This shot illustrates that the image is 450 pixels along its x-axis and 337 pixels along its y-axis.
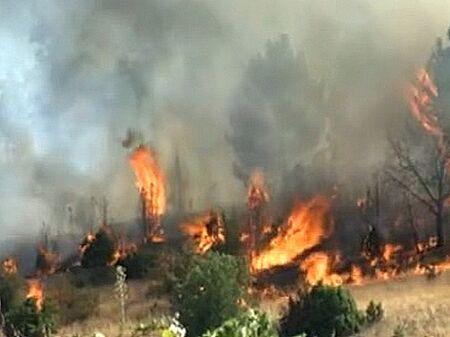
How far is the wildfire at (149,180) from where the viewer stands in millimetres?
38188

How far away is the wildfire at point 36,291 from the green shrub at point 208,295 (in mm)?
6509

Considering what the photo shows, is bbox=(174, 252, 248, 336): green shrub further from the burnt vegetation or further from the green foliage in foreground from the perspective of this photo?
the burnt vegetation

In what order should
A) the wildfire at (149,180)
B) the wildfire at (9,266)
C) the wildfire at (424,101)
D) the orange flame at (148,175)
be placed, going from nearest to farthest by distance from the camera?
1. the wildfire at (9,266)
2. the wildfire at (424,101)
3. the wildfire at (149,180)
4. the orange flame at (148,175)

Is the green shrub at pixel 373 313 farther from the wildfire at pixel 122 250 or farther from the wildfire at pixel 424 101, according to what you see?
the wildfire at pixel 424 101

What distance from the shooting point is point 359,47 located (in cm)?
3966

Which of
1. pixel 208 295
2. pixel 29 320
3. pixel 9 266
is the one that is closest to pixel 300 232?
pixel 9 266

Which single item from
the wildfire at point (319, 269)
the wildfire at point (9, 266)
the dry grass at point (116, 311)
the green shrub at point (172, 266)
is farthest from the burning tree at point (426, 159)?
the wildfire at point (9, 266)

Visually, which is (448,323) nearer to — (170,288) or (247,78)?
(170,288)

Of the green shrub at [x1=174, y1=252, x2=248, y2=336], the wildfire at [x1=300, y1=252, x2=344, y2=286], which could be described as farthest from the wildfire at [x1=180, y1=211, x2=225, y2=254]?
the green shrub at [x1=174, y1=252, x2=248, y2=336]

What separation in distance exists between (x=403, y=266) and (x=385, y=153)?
5895mm

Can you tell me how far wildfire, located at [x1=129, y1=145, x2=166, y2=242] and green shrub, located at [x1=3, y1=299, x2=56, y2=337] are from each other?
34.6 ft

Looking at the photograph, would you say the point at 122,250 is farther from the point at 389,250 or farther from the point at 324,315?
the point at 324,315

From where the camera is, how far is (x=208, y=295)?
23688 millimetres

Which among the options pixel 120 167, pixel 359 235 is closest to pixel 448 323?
pixel 359 235
